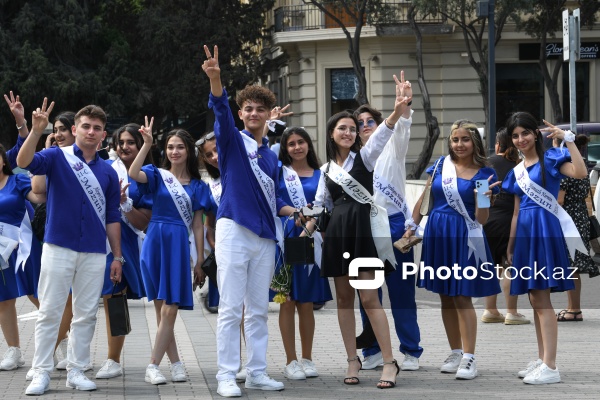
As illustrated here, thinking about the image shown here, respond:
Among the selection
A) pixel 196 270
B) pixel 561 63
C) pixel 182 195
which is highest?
pixel 561 63

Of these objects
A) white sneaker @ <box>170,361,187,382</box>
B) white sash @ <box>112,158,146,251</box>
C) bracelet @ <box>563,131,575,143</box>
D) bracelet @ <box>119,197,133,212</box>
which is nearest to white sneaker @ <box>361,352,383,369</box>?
white sneaker @ <box>170,361,187,382</box>

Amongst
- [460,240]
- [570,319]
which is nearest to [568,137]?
[460,240]

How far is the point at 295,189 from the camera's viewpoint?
8852mm

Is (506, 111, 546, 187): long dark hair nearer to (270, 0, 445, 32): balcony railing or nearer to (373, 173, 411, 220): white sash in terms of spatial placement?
(373, 173, 411, 220): white sash

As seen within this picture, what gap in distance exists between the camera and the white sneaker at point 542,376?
326 inches

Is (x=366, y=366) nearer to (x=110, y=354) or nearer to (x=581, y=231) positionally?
(x=110, y=354)

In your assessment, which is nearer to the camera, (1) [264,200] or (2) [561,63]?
(1) [264,200]

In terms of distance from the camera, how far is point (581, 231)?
11648 millimetres

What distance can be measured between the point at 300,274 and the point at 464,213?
4.06 ft

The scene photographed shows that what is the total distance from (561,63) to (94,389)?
2817 centimetres

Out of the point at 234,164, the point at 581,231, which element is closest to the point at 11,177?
the point at 234,164

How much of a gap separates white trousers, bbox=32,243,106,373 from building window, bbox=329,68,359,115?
3090 centimetres

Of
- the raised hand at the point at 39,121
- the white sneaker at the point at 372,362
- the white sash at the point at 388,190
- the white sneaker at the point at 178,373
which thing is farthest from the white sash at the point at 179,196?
the white sneaker at the point at 372,362

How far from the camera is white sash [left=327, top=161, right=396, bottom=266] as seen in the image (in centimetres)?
834
